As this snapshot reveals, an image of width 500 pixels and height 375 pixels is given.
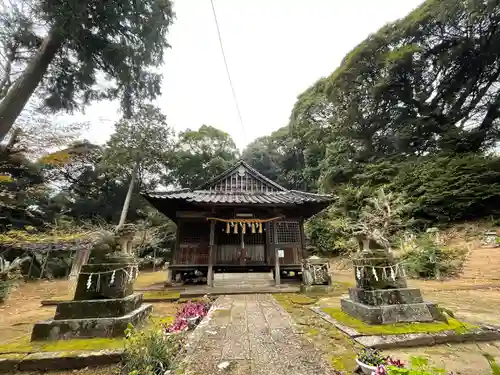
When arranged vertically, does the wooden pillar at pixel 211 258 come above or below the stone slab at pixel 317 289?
above

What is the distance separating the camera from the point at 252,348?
2799 millimetres

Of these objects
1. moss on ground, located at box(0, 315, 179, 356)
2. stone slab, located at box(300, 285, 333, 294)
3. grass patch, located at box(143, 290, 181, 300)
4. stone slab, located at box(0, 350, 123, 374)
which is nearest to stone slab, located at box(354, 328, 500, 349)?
moss on ground, located at box(0, 315, 179, 356)

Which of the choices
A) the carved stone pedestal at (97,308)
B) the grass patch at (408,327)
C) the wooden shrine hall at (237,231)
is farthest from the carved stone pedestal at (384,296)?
the wooden shrine hall at (237,231)

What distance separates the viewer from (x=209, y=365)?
2.36m

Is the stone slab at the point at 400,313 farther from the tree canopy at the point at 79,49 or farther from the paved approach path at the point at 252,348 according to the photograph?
the tree canopy at the point at 79,49

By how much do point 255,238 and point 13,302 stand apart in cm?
889

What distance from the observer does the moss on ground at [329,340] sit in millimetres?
2531

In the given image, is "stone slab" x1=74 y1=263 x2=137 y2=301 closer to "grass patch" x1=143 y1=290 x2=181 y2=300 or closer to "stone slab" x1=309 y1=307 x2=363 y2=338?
"grass patch" x1=143 y1=290 x2=181 y2=300

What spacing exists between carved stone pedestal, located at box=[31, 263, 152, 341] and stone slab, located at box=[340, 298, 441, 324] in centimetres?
387

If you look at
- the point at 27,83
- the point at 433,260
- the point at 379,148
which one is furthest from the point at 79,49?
the point at 379,148

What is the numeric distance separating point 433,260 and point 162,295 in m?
10.8

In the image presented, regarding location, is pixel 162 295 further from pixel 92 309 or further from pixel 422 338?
pixel 422 338

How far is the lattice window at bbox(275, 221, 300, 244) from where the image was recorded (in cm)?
954

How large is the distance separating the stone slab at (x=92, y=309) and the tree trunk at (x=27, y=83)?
6774 mm
